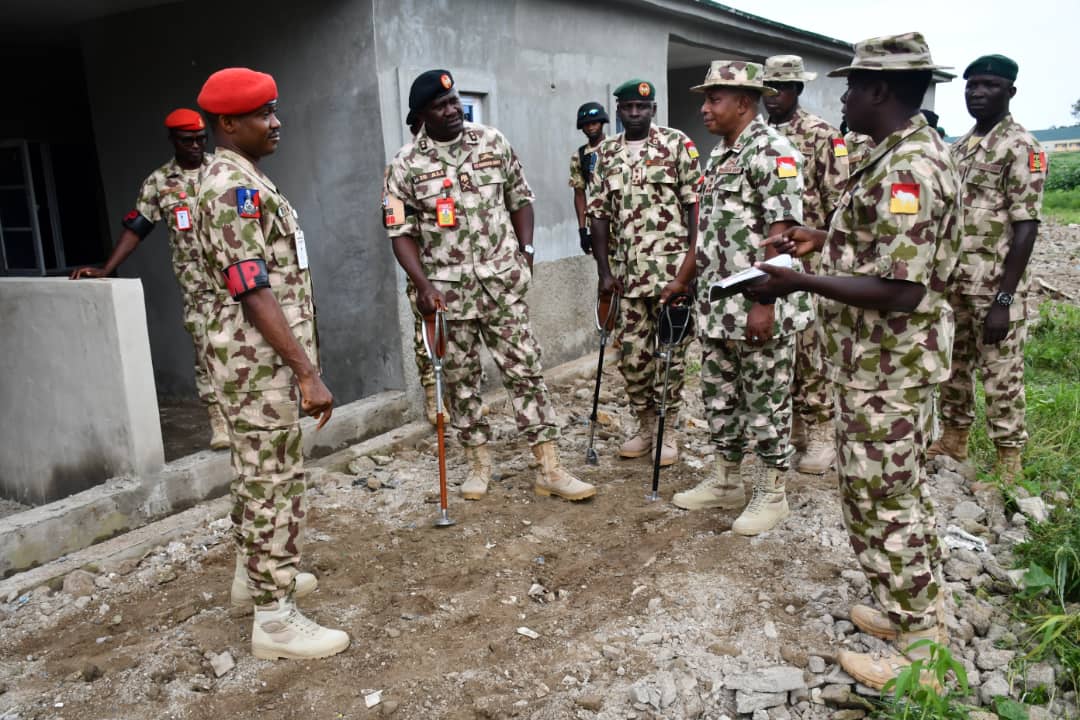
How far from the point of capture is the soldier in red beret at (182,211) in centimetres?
536

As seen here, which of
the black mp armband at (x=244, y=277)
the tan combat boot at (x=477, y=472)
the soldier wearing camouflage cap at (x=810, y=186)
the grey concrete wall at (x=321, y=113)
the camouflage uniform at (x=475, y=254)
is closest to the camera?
the black mp armband at (x=244, y=277)

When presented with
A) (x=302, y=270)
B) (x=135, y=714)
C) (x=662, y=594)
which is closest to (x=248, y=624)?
(x=135, y=714)

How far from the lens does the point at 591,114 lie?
7.19 m

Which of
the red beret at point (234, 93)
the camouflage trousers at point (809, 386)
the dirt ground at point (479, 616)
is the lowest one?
the dirt ground at point (479, 616)

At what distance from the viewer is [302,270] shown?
3.18 meters

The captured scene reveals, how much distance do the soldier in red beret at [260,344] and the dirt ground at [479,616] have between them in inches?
10.7

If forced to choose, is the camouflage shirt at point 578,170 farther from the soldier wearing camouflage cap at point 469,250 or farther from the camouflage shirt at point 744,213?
the camouflage shirt at point 744,213

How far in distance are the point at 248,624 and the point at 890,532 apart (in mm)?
2544

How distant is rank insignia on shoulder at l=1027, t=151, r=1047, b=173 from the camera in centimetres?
429

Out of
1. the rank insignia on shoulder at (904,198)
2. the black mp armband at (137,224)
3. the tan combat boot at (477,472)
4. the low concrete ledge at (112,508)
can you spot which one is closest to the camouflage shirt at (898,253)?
the rank insignia on shoulder at (904,198)

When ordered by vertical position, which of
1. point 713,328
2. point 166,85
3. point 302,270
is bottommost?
point 713,328

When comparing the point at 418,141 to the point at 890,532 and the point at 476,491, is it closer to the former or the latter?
the point at 476,491

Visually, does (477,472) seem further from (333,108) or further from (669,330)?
(333,108)

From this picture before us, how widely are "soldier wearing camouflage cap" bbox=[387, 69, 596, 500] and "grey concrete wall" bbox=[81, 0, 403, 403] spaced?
1273 millimetres
